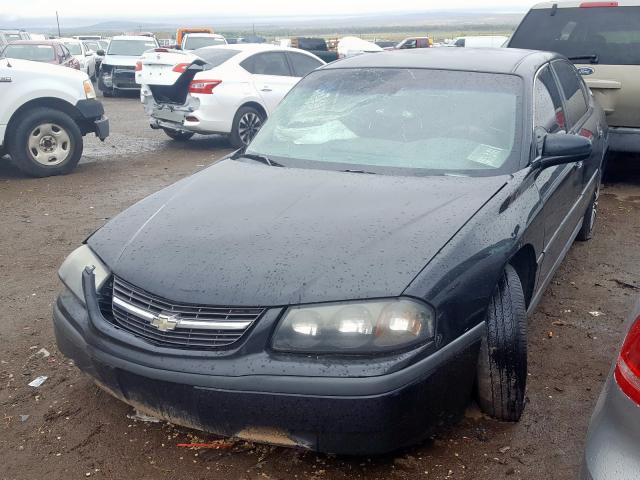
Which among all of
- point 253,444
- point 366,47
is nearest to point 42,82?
point 253,444

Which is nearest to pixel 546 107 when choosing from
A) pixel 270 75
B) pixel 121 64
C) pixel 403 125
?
pixel 403 125

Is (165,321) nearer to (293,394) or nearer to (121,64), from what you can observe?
(293,394)

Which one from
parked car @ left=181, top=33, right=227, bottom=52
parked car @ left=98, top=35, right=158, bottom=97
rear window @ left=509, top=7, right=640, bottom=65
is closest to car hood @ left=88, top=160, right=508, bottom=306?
rear window @ left=509, top=7, right=640, bottom=65

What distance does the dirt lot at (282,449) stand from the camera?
2.80 metres

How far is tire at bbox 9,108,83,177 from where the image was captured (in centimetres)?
831

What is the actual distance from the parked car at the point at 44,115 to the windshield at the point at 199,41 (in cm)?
1218

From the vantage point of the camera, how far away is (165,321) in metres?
2.58

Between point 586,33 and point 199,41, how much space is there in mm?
15535

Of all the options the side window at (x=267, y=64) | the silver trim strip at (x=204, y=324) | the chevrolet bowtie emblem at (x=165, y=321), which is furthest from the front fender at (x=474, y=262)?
the side window at (x=267, y=64)

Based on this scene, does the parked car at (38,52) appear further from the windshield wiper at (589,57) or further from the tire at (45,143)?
the windshield wiper at (589,57)

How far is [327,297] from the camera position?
248cm

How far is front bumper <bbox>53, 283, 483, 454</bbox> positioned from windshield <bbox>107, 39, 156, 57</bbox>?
703 inches

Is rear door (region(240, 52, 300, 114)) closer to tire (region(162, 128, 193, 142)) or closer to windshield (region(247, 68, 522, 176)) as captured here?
tire (region(162, 128, 193, 142))

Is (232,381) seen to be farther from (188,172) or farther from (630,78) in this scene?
(188,172)
